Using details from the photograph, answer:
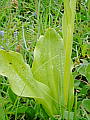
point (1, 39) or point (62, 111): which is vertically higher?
point (1, 39)

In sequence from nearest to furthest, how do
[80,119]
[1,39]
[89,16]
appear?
1. [80,119]
2. [1,39]
3. [89,16]

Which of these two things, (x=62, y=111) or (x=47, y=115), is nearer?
(x=62, y=111)

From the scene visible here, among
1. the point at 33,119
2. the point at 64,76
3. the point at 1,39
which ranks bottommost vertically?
the point at 33,119

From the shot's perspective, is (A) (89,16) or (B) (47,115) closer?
(B) (47,115)

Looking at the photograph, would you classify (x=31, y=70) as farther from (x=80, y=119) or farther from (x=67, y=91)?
(x=80, y=119)

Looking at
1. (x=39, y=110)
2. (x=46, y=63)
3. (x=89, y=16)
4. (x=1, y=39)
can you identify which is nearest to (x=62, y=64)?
(x=46, y=63)

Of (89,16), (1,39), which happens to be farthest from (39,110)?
(89,16)

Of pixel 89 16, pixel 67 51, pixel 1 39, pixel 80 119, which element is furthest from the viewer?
pixel 89 16

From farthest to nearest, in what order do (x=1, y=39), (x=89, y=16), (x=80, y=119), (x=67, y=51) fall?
(x=89, y=16) → (x=1, y=39) → (x=67, y=51) → (x=80, y=119)

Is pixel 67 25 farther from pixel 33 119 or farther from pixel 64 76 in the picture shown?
pixel 33 119
